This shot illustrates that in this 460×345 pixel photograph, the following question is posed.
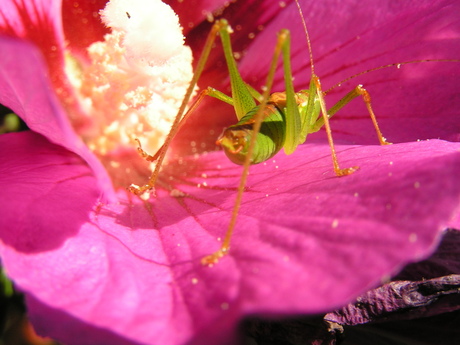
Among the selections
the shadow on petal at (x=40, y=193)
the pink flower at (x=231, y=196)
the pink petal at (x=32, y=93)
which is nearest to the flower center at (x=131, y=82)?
the pink flower at (x=231, y=196)

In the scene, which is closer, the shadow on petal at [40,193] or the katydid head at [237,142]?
the shadow on petal at [40,193]

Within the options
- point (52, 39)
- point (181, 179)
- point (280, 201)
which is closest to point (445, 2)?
point (280, 201)

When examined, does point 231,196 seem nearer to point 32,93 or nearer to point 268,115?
point 268,115

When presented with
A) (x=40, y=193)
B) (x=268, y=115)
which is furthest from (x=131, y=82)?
(x=40, y=193)

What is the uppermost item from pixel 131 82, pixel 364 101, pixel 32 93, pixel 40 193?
pixel 364 101

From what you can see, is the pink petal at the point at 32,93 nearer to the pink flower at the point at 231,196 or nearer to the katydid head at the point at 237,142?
the pink flower at the point at 231,196

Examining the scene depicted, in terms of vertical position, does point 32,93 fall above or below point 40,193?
above

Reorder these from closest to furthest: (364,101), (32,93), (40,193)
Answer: (32,93)
(40,193)
(364,101)

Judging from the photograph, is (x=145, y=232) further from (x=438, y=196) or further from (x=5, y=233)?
(x=438, y=196)
